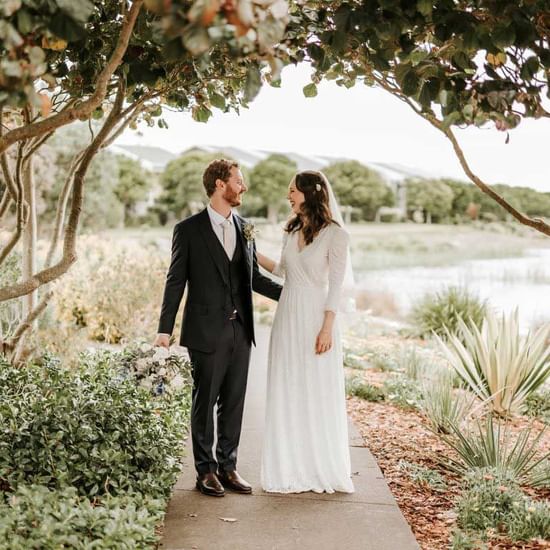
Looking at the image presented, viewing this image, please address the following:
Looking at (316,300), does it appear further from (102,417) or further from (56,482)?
(56,482)

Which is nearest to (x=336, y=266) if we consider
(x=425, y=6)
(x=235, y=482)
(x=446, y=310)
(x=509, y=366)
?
(x=235, y=482)

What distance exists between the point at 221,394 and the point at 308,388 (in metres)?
0.54

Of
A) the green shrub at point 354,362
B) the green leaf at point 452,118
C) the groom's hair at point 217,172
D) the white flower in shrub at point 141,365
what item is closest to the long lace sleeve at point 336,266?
the groom's hair at point 217,172

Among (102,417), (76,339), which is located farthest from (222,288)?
(76,339)

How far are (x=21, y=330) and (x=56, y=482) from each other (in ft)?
6.09

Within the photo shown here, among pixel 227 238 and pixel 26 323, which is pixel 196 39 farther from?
pixel 26 323

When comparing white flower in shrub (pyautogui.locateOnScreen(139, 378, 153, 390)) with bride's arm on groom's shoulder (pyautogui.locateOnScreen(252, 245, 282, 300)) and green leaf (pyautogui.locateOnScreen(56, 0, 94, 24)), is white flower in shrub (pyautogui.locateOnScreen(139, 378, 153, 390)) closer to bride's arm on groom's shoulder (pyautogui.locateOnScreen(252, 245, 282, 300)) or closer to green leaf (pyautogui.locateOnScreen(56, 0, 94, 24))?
bride's arm on groom's shoulder (pyautogui.locateOnScreen(252, 245, 282, 300))

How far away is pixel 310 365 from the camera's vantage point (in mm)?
4398

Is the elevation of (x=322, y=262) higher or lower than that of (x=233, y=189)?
lower

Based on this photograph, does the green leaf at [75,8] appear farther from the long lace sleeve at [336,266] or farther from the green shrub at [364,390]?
the green shrub at [364,390]

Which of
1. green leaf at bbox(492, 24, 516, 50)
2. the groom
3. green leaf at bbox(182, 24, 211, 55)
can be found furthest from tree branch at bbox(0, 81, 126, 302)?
green leaf at bbox(182, 24, 211, 55)

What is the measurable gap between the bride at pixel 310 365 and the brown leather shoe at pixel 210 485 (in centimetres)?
31

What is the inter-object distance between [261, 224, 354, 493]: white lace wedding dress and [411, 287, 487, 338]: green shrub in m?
7.10

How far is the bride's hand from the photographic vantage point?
4.30 metres
